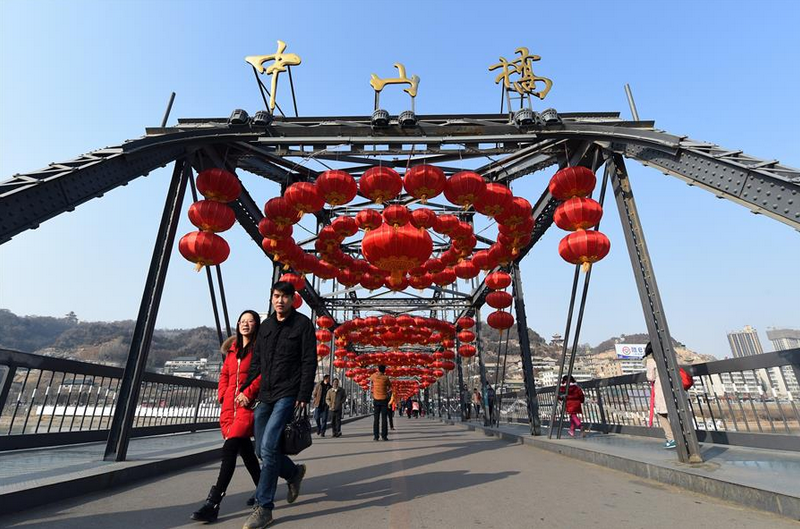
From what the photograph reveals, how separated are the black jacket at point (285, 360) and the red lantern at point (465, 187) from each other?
14.4ft

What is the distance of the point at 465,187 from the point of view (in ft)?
24.5

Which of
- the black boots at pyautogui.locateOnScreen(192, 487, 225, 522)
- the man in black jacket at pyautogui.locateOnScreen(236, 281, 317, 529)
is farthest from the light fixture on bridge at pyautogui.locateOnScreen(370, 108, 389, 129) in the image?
the black boots at pyautogui.locateOnScreen(192, 487, 225, 522)

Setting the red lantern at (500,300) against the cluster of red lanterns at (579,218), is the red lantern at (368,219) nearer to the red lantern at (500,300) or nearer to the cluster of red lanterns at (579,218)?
the cluster of red lanterns at (579,218)

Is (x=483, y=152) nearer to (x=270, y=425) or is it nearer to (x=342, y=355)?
(x=270, y=425)

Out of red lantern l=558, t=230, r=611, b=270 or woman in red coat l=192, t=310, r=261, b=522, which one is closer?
woman in red coat l=192, t=310, r=261, b=522

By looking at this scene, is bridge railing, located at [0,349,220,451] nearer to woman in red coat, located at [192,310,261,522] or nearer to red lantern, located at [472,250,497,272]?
woman in red coat, located at [192,310,261,522]

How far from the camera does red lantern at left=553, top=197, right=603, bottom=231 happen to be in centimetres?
702

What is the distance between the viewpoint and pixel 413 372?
3522cm

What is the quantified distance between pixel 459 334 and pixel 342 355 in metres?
6.79

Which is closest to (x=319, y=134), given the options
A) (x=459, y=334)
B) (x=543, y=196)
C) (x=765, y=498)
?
(x=543, y=196)

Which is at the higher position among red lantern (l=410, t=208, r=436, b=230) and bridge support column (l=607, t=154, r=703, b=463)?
red lantern (l=410, t=208, r=436, b=230)

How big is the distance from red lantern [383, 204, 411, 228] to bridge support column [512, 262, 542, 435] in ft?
19.4

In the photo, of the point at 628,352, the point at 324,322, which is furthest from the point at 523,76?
the point at 628,352

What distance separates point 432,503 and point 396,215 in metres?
4.61
